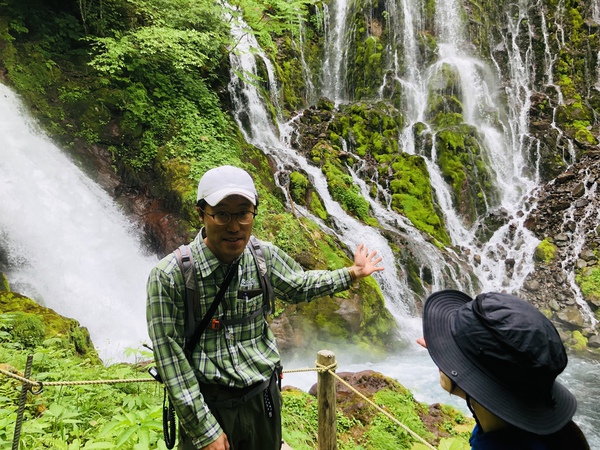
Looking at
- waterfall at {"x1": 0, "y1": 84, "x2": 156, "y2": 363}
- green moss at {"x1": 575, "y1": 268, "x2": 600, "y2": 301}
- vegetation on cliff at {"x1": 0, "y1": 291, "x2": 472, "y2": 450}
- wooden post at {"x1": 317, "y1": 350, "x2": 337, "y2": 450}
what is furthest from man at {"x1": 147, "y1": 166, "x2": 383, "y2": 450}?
green moss at {"x1": 575, "y1": 268, "x2": 600, "y2": 301}

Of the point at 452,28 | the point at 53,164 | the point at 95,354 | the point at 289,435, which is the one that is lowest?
the point at 289,435

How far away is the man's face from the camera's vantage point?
5.65ft

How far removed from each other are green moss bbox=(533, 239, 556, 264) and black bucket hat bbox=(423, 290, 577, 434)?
13813 mm

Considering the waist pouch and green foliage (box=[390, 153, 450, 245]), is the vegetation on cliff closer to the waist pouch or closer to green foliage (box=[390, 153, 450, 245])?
the waist pouch

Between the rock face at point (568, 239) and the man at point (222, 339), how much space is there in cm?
1191

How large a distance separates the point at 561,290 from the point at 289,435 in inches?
463

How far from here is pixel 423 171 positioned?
14.2 meters

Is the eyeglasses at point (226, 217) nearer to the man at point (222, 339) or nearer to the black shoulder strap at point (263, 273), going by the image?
the man at point (222, 339)

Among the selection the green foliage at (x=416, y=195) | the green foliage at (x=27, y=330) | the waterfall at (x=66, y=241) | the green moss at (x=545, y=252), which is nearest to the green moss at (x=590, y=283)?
the green moss at (x=545, y=252)

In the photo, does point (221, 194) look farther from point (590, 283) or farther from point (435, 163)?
point (435, 163)

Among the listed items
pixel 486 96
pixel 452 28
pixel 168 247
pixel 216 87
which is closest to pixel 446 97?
pixel 486 96

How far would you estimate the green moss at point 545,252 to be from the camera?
1284 cm

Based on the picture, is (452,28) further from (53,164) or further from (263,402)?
(263,402)

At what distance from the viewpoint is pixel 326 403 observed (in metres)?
2.89
